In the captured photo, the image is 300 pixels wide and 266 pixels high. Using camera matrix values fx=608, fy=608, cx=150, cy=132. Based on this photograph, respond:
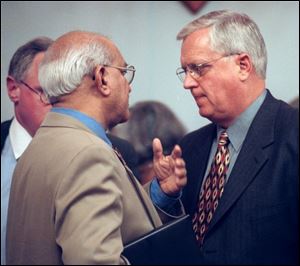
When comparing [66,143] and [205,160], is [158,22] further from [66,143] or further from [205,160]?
[66,143]

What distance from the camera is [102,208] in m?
1.30

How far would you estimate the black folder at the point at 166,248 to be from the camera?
1.40 m

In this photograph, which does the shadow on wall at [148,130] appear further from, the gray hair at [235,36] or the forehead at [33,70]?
the gray hair at [235,36]

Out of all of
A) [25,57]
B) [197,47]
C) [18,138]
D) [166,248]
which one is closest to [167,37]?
[25,57]

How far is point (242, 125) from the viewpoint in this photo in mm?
1757

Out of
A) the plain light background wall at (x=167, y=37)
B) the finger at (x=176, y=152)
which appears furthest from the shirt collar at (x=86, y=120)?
the plain light background wall at (x=167, y=37)

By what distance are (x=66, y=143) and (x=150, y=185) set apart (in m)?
0.50

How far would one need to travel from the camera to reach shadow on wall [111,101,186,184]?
8.11ft

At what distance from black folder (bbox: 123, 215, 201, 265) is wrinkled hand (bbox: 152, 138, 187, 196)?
10.5 inches

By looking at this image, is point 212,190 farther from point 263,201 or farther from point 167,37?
point 167,37

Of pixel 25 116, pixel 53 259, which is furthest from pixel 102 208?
pixel 25 116

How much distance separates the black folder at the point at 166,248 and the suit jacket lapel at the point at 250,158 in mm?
178

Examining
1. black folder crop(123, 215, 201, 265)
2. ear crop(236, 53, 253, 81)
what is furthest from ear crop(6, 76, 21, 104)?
black folder crop(123, 215, 201, 265)

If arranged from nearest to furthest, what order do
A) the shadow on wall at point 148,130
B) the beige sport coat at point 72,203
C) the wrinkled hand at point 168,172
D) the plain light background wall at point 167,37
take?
the beige sport coat at point 72,203, the wrinkled hand at point 168,172, the shadow on wall at point 148,130, the plain light background wall at point 167,37
